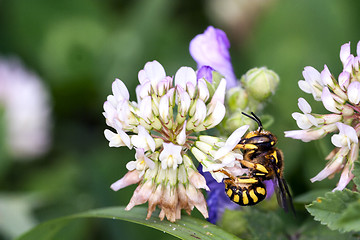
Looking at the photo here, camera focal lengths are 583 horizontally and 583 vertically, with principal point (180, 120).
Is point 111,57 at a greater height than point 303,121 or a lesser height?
greater

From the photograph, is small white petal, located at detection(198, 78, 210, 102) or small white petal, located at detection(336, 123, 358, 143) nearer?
small white petal, located at detection(336, 123, 358, 143)

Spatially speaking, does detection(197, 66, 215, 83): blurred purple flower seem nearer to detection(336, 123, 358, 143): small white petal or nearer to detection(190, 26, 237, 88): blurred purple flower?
detection(190, 26, 237, 88): blurred purple flower

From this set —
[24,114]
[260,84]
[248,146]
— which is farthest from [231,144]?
[24,114]

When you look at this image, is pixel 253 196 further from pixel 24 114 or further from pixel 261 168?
pixel 24 114

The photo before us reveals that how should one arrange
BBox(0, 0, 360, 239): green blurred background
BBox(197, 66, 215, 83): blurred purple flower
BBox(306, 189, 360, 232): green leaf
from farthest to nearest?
BBox(0, 0, 360, 239): green blurred background, BBox(197, 66, 215, 83): blurred purple flower, BBox(306, 189, 360, 232): green leaf

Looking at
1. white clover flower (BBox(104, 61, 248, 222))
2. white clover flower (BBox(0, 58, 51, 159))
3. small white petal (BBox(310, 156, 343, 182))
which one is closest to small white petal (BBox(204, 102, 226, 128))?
white clover flower (BBox(104, 61, 248, 222))

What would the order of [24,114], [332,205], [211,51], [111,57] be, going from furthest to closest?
[111,57]
[24,114]
[211,51]
[332,205]
